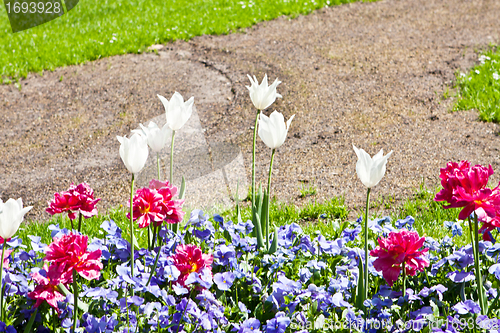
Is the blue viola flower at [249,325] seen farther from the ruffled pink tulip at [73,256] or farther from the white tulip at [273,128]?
the white tulip at [273,128]

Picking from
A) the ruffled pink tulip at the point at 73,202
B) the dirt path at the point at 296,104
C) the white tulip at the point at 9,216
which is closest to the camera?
the white tulip at the point at 9,216

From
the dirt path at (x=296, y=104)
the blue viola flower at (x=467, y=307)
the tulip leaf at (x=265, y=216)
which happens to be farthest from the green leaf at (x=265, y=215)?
the dirt path at (x=296, y=104)

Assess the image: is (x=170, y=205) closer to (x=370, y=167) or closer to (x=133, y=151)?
(x=133, y=151)

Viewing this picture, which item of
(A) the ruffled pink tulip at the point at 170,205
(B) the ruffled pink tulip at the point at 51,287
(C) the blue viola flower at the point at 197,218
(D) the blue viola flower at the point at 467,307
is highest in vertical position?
(A) the ruffled pink tulip at the point at 170,205

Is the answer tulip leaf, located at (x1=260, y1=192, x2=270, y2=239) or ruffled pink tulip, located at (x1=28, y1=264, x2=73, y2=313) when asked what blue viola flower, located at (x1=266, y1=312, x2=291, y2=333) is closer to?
tulip leaf, located at (x1=260, y1=192, x2=270, y2=239)

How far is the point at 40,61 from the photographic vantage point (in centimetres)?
678

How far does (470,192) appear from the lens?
1896 mm

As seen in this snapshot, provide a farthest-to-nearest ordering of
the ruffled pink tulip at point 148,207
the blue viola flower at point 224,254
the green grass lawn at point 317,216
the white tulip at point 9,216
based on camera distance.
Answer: the green grass lawn at point 317,216 → the blue viola flower at point 224,254 → the ruffled pink tulip at point 148,207 → the white tulip at point 9,216

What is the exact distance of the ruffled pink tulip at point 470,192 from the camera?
186cm

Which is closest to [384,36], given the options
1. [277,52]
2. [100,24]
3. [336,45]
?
[336,45]

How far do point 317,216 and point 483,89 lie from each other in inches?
115

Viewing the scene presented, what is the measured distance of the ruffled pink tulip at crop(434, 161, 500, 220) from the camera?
1.86 m

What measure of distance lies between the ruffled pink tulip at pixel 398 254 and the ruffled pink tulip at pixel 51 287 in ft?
4.11

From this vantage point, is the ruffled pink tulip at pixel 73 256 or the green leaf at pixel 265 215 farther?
the green leaf at pixel 265 215
